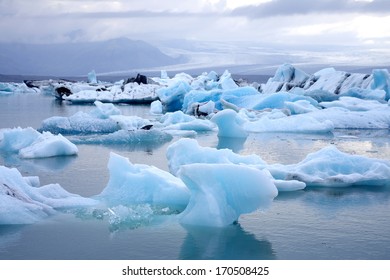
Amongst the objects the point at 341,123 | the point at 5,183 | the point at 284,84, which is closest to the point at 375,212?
the point at 5,183

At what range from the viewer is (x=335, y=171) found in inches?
255

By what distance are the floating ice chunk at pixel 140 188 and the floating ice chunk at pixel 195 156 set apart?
81 cm

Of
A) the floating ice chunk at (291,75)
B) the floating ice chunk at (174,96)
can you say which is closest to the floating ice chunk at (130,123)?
the floating ice chunk at (174,96)

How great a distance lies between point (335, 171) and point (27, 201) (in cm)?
349

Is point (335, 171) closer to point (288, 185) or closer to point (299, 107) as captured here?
point (288, 185)

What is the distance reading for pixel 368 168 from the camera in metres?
6.50

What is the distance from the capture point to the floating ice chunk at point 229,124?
36.1 ft

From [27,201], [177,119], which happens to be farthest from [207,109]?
[27,201]

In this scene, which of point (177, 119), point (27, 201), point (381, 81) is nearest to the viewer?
point (27, 201)

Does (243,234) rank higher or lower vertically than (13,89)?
higher

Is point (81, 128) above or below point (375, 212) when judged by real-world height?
below

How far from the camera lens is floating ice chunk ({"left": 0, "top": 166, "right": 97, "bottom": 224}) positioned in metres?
4.62
